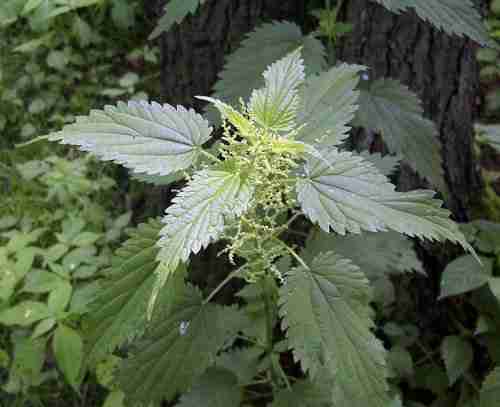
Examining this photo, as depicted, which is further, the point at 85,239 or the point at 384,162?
the point at 85,239

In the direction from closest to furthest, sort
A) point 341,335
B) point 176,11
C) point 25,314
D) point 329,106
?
point 341,335, point 329,106, point 176,11, point 25,314

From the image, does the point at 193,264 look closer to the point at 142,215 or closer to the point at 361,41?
the point at 142,215

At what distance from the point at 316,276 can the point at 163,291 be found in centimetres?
33

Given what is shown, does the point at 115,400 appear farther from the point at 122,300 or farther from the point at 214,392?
the point at 122,300

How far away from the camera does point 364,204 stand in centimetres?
100

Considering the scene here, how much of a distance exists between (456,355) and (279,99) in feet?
5.17

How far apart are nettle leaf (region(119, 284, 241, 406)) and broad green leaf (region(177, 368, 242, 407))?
0.65ft

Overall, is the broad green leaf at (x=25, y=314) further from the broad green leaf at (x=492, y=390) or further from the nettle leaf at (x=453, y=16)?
the nettle leaf at (x=453, y=16)

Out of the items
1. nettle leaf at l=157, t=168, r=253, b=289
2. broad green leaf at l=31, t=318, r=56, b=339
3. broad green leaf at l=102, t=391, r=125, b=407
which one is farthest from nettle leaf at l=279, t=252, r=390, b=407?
broad green leaf at l=31, t=318, r=56, b=339

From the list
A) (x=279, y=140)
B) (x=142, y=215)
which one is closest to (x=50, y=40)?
(x=142, y=215)

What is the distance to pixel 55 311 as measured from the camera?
2.26 metres

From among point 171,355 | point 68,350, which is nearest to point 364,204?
point 171,355

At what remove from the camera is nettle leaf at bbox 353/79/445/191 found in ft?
4.83

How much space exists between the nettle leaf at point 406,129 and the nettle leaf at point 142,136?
0.58m
